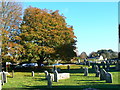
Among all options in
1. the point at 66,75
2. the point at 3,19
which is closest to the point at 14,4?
the point at 3,19

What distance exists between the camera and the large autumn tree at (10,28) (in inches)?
1143

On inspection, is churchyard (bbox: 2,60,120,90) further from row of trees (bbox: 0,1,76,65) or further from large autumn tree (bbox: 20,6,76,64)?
large autumn tree (bbox: 20,6,76,64)

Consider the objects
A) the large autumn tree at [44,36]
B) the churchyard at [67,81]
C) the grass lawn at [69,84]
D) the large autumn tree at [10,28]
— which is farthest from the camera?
the large autumn tree at [44,36]

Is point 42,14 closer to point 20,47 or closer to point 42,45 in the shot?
point 42,45

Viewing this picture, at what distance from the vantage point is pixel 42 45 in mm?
34500

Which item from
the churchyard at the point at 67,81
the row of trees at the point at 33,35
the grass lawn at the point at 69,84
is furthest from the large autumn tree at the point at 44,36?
the grass lawn at the point at 69,84

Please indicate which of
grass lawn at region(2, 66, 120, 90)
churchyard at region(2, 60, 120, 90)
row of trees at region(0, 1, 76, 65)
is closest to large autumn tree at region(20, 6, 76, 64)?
row of trees at region(0, 1, 76, 65)

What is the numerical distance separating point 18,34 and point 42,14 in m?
5.78

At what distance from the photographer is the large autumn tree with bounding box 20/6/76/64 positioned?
1297 inches

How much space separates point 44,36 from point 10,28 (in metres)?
6.09

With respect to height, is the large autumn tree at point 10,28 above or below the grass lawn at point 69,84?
above

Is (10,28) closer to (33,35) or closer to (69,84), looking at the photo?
(33,35)

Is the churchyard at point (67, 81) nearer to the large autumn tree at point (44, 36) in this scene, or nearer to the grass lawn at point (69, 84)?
the grass lawn at point (69, 84)

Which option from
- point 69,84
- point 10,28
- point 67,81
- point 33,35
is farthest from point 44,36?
point 69,84
